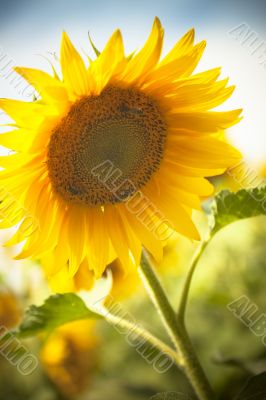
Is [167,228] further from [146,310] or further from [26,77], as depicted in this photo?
[146,310]

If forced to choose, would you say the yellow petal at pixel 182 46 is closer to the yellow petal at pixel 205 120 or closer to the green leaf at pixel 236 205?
the yellow petal at pixel 205 120

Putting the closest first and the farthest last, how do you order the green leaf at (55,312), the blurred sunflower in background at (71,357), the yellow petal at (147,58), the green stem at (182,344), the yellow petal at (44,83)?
the yellow petal at (44,83)
the yellow petal at (147,58)
the green stem at (182,344)
the green leaf at (55,312)
the blurred sunflower in background at (71,357)

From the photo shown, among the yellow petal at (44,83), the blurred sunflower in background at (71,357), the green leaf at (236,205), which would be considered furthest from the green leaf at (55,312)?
the blurred sunflower in background at (71,357)

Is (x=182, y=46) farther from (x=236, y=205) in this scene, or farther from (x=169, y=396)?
(x=169, y=396)

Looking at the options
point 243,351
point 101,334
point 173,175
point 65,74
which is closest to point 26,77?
point 65,74

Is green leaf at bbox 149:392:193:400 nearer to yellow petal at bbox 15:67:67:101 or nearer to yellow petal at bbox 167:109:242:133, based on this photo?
yellow petal at bbox 167:109:242:133

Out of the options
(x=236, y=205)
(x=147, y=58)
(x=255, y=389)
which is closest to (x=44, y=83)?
(x=147, y=58)

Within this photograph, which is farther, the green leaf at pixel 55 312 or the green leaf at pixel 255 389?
the green leaf at pixel 55 312
